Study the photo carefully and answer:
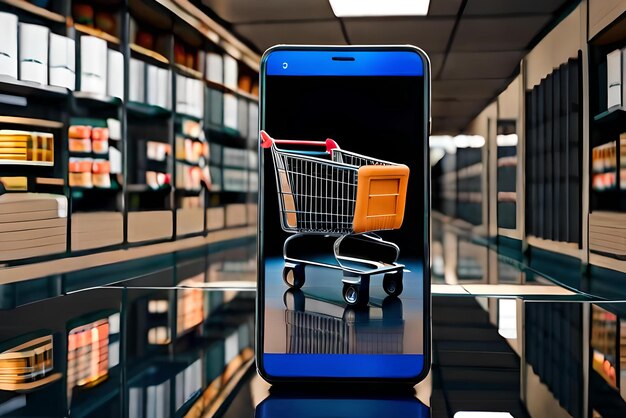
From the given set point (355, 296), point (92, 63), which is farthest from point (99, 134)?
point (355, 296)

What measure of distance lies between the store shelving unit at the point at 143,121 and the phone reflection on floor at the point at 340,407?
254 centimetres

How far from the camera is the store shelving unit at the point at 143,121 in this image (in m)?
3.56

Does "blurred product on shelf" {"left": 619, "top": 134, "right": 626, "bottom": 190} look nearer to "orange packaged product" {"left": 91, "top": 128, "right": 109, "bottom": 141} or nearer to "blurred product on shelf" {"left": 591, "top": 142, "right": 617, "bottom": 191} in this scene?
"blurred product on shelf" {"left": 591, "top": 142, "right": 617, "bottom": 191}

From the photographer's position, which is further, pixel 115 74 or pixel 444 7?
pixel 444 7

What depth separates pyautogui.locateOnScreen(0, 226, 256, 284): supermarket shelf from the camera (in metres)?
3.18

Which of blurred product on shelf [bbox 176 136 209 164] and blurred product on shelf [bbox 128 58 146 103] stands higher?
blurred product on shelf [bbox 128 58 146 103]

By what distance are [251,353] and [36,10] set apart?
2750 mm

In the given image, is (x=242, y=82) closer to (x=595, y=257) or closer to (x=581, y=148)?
(x=581, y=148)

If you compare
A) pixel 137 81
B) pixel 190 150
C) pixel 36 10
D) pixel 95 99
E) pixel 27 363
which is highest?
pixel 36 10

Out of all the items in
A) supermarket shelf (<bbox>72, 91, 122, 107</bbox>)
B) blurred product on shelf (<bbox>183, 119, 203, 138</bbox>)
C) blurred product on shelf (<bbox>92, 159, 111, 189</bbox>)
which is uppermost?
blurred product on shelf (<bbox>183, 119, 203, 138</bbox>)

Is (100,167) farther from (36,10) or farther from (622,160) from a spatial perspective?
(622,160)

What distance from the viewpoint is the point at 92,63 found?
3.96 m

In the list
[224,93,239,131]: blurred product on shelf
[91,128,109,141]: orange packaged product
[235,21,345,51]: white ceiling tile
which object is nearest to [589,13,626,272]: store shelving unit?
[235,21,345,51]: white ceiling tile

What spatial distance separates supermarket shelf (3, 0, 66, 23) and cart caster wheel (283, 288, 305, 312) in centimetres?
266
